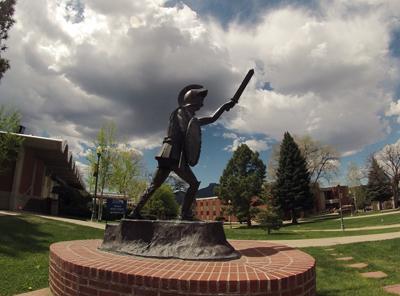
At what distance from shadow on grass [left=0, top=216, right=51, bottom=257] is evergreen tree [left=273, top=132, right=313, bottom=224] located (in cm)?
3327

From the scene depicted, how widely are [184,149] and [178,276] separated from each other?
2405 millimetres

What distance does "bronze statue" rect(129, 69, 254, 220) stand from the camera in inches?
215

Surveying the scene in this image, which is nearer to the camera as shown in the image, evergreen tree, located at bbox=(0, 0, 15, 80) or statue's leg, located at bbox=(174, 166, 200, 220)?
statue's leg, located at bbox=(174, 166, 200, 220)

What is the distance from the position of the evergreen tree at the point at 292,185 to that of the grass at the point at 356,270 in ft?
106

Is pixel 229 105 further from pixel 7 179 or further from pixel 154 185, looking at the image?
pixel 7 179

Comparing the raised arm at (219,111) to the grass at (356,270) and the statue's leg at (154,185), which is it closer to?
the statue's leg at (154,185)

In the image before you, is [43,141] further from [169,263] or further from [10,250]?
[169,263]

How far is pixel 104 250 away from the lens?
17.3ft

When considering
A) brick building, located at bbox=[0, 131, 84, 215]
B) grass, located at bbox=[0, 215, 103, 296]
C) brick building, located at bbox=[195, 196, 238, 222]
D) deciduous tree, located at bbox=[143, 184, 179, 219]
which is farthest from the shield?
brick building, located at bbox=[195, 196, 238, 222]

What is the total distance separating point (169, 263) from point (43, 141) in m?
22.5

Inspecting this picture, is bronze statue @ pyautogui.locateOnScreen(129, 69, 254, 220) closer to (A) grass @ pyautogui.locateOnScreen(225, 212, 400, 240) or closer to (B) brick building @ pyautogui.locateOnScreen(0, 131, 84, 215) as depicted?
(A) grass @ pyautogui.locateOnScreen(225, 212, 400, 240)

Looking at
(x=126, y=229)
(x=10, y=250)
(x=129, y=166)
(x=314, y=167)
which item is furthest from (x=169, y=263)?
(x=314, y=167)

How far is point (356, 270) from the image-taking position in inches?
292

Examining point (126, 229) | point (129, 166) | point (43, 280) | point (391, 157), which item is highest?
point (391, 157)
